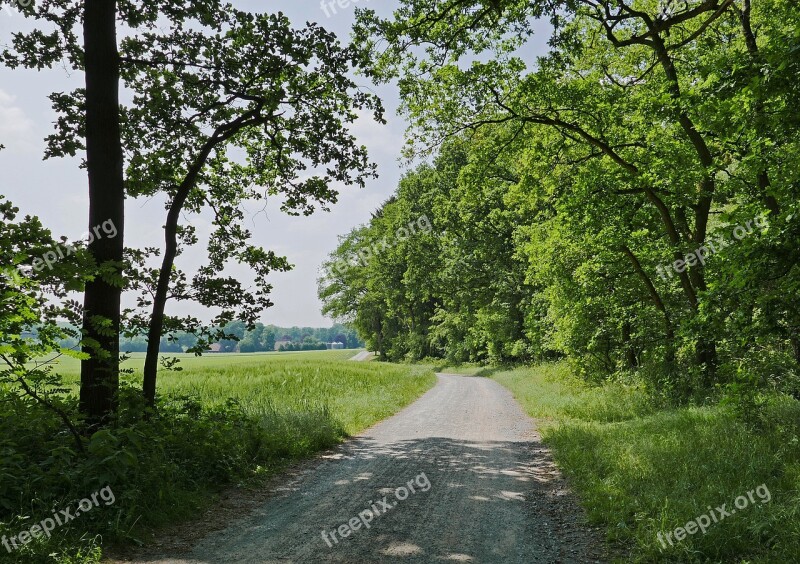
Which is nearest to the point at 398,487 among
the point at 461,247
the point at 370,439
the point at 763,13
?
the point at 370,439

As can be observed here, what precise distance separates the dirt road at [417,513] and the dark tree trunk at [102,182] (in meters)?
3.07

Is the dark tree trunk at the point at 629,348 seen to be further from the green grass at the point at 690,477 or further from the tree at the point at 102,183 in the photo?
the tree at the point at 102,183

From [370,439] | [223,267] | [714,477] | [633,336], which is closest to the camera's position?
[714,477]

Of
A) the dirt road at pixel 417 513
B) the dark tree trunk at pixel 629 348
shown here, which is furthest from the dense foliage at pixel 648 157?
the dirt road at pixel 417 513

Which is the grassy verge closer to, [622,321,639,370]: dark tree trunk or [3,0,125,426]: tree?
[3,0,125,426]: tree

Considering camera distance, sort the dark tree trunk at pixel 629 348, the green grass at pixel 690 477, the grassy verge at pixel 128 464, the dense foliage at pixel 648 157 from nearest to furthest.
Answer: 1. the green grass at pixel 690 477
2. the grassy verge at pixel 128 464
3. the dense foliage at pixel 648 157
4. the dark tree trunk at pixel 629 348

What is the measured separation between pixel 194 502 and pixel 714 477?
6.87 m

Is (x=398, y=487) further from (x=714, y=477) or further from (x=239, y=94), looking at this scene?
(x=239, y=94)

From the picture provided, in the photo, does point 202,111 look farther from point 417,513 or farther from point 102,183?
point 417,513

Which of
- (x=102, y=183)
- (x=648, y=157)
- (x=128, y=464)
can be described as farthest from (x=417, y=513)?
(x=648, y=157)

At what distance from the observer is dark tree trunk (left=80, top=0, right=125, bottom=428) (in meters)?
7.34

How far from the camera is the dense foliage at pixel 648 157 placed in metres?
6.43

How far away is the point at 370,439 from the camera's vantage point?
1185 centimetres

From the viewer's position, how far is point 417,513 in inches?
256
